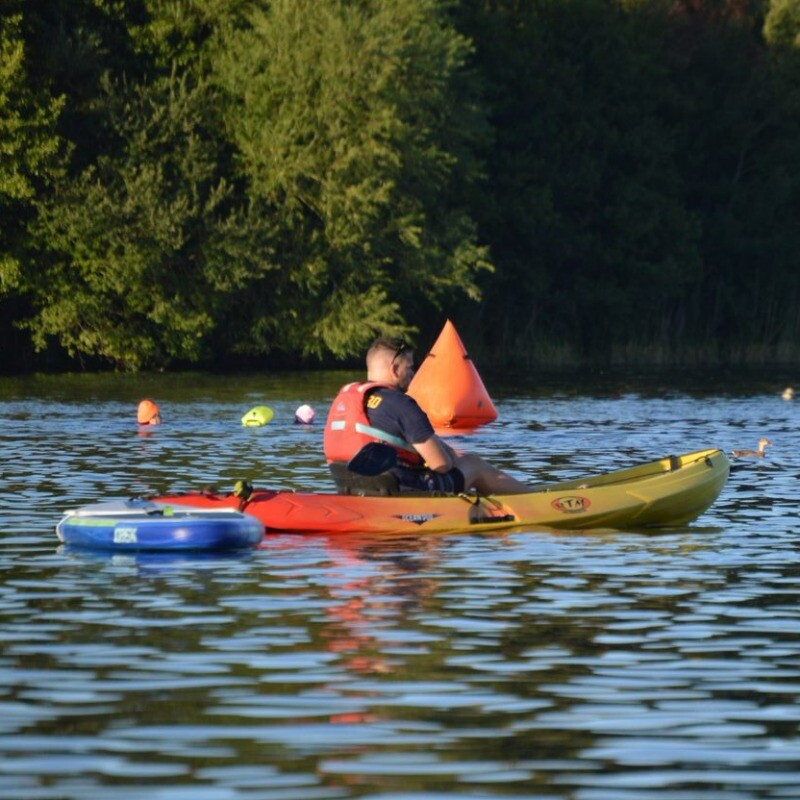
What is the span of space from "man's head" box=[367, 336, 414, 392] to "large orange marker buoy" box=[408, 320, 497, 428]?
13.0m

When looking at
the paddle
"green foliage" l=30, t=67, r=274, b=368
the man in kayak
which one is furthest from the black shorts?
"green foliage" l=30, t=67, r=274, b=368

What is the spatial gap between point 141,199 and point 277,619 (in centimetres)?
3352

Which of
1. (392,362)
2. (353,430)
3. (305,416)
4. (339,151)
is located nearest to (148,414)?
(305,416)

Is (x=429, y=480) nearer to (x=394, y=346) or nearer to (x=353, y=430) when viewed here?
(x=353, y=430)

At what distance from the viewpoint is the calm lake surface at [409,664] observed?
6.63 metres

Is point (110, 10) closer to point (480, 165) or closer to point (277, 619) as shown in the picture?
point (480, 165)

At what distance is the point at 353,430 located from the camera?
44.8ft

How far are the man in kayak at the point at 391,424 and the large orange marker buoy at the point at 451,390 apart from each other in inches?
505

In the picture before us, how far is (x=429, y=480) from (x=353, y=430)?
70 centimetres

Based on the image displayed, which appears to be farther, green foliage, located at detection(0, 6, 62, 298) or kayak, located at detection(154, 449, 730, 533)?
green foliage, located at detection(0, 6, 62, 298)

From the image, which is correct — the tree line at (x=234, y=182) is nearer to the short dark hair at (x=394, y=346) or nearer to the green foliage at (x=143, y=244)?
the green foliage at (x=143, y=244)

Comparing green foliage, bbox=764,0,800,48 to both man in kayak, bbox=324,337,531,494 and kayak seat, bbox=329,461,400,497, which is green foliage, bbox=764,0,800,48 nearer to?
man in kayak, bbox=324,337,531,494

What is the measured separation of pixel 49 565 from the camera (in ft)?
39.7

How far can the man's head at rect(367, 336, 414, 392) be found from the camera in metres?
13.6
